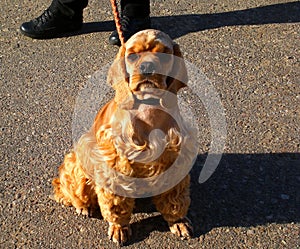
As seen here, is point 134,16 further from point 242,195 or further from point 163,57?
point 163,57

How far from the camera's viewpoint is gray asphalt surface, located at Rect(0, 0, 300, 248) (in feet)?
12.0

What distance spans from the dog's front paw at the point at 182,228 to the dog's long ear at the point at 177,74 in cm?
105

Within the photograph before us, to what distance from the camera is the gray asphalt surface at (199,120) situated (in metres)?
3.66

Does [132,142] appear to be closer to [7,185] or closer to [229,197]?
[229,197]

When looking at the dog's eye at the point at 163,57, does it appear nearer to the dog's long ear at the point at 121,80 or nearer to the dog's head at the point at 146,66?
the dog's head at the point at 146,66

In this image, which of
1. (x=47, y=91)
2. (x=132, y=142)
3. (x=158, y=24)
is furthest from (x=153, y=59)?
(x=158, y=24)

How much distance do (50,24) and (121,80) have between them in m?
2.95

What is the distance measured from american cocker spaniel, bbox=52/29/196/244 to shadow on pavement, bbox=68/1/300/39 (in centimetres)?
253

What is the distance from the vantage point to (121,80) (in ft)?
9.30

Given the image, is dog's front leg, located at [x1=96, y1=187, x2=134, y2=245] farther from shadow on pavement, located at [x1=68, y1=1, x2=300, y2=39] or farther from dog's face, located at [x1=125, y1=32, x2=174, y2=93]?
shadow on pavement, located at [x1=68, y1=1, x2=300, y2=39]

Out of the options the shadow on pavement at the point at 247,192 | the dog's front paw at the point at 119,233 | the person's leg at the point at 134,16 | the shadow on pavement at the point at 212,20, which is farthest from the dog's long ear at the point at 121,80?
the shadow on pavement at the point at 212,20

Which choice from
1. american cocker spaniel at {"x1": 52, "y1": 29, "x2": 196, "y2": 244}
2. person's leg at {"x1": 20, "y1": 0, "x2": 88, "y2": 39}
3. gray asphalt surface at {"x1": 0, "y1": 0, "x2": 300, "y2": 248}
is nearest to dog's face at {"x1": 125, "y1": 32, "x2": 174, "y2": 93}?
american cocker spaniel at {"x1": 52, "y1": 29, "x2": 196, "y2": 244}

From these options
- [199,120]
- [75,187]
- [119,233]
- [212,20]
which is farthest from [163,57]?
[212,20]

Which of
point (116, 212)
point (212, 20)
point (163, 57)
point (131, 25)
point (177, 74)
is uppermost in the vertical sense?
point (163, 57)
